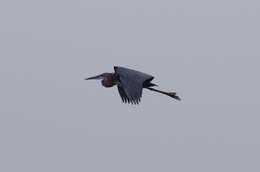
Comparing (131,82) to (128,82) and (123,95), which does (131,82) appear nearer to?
(128,82)

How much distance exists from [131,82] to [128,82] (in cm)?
15

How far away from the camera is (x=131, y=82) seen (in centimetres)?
2427

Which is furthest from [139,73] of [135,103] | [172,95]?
[172,95]

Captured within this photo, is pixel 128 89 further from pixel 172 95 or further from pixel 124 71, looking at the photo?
pixel 172 95

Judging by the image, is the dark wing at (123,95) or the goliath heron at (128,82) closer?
the goliath heron at (128,82)

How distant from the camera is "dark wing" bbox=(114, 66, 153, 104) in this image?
76.2 ft

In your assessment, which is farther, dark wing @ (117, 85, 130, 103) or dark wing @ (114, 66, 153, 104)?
dark wing @ (117, 85, 130, 103)

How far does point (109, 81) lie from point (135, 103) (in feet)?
13.7

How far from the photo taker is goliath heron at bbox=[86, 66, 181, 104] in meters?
23.4

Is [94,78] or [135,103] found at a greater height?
[94,78]

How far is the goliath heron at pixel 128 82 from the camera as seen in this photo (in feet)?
76.6

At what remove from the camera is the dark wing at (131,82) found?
23.2 meters

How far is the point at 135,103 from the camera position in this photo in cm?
2286

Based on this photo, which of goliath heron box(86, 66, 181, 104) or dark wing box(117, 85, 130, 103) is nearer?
goliath heron box(86, 66, 181, 104)
